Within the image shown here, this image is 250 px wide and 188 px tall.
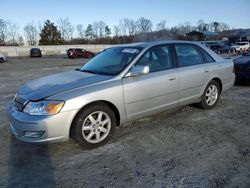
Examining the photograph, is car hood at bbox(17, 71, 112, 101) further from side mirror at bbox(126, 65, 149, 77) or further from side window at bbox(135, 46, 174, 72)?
side window at bbox(135, 46, 174, 72)

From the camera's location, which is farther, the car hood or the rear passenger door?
the rear passenger door

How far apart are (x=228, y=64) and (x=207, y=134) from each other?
7.71 feet

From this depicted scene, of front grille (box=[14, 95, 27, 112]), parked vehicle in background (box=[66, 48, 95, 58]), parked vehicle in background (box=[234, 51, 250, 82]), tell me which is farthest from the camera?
parked vehicle in background (box=[66, 48, 95, 58])

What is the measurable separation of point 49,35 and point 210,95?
75.5m

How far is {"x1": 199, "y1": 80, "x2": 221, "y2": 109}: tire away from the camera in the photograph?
5.37m

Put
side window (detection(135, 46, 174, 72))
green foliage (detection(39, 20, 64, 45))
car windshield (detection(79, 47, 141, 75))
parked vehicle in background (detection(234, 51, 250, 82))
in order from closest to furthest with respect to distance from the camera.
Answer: car windshield (detection(79, 47, 141, 75)), side window (detection(135, 46, 174, 72)), parked vehicle in background (detection(234, 51, 250, 82)), green foliage (detection(39, 20, 64, 45))

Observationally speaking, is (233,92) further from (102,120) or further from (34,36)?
(34,36)

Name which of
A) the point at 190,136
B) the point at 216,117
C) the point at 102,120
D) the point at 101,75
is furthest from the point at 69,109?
the point at 216,117

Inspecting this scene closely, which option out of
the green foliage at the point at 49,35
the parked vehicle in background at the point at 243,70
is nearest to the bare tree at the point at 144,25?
the green foliage at the point at 49,35

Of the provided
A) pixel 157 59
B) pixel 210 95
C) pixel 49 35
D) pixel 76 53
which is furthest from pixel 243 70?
pixel 49 35

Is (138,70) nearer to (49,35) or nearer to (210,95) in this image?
(210,95)

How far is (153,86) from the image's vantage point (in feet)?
14.1

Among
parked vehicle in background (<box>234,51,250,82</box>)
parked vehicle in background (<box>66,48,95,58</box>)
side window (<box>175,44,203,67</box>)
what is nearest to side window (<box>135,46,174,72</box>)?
side window (<box>175,44,203,67</box>)

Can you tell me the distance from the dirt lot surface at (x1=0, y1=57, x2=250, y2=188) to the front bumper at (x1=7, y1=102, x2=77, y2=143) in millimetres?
300
